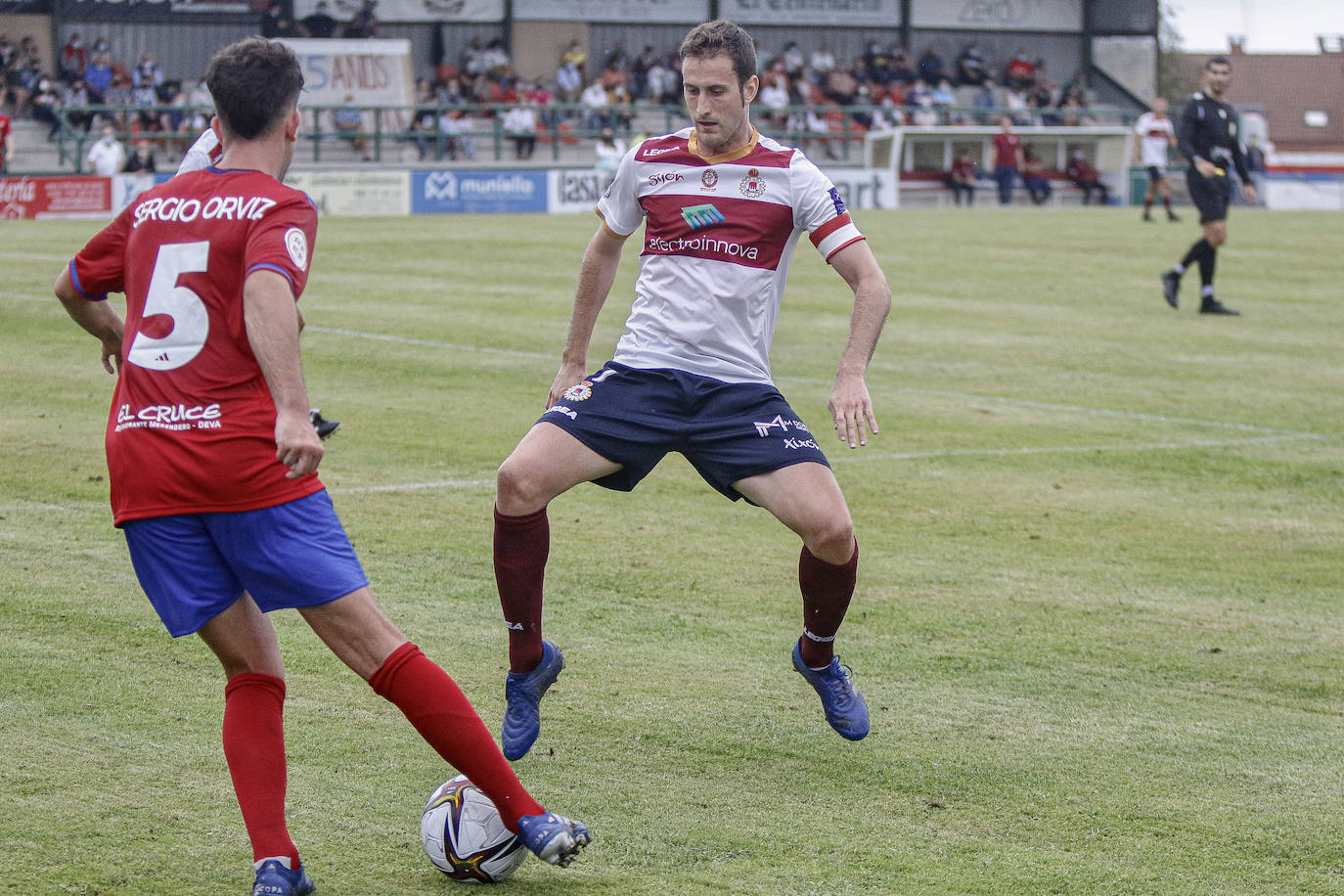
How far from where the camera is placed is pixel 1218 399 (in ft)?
40.5

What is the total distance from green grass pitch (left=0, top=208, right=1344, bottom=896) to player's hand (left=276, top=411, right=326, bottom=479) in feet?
3.59

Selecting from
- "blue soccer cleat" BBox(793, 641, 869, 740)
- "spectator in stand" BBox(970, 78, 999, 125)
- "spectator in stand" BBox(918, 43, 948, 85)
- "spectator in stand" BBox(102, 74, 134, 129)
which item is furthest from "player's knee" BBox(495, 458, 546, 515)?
"spectator in stand" BBox(918, 43, 948, 85)

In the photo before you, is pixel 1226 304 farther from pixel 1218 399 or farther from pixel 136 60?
pixel 136 60

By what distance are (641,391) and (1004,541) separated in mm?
3253

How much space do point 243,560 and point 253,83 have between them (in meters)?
1.10

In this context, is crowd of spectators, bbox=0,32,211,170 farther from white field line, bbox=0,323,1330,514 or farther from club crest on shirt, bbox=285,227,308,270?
club crest on shirt, bbox=285,227,308,270

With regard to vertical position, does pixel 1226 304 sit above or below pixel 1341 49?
below

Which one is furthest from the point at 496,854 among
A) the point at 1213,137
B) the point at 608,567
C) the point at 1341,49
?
the point at 1341,49

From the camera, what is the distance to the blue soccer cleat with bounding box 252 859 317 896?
3.71 m

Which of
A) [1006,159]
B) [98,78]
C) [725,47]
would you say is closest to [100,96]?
[98,78]

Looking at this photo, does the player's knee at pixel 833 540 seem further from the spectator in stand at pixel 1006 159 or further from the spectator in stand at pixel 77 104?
the spectator in stand at pixel 1006 159

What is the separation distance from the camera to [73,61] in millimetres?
41469

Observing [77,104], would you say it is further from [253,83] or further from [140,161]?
[253,83]

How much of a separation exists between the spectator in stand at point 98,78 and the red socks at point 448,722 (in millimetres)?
38462
